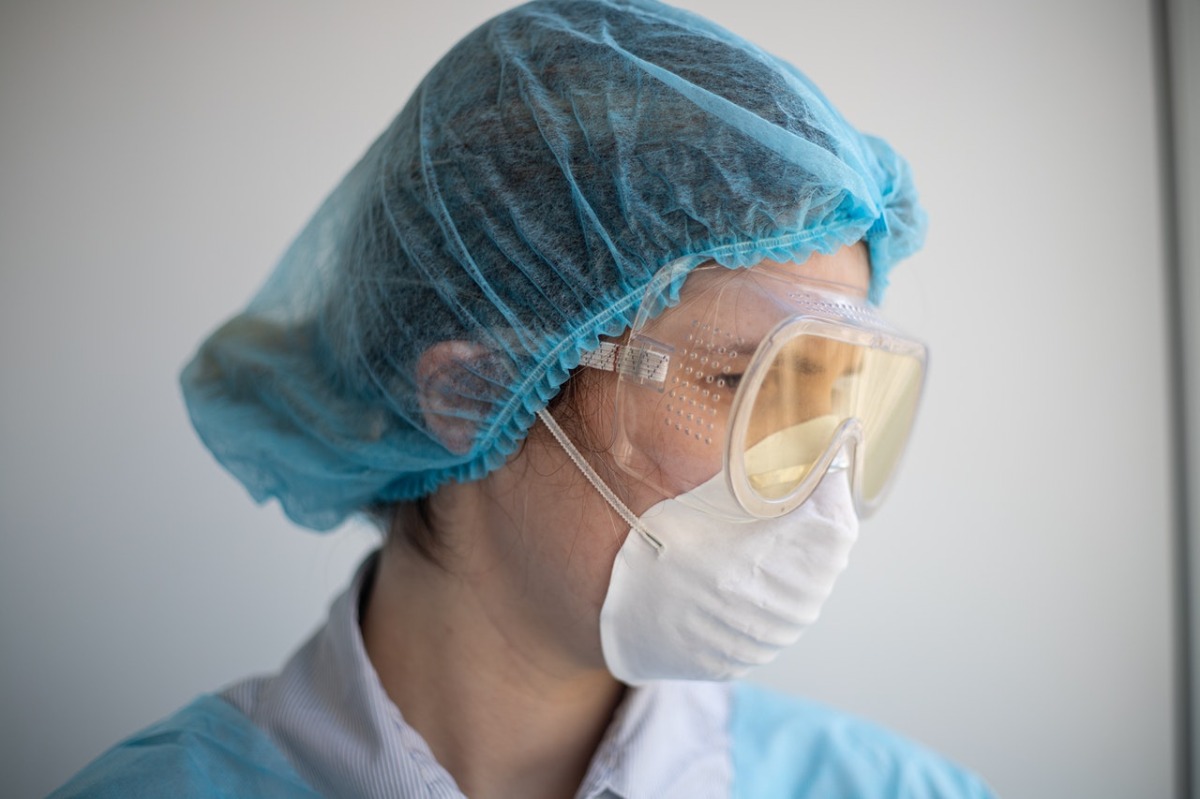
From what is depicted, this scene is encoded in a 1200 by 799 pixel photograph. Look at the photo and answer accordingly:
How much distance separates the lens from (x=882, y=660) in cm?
199

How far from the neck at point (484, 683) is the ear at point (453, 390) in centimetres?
20

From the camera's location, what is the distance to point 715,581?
3.52 ft

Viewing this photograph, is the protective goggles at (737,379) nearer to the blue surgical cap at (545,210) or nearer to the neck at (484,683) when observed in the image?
the blue surgical cap at (545,210)

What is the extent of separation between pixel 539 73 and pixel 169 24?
1031 millimetres

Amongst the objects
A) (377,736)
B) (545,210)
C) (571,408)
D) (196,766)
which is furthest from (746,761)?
(545,210)

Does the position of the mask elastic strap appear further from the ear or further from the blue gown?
the blue gown

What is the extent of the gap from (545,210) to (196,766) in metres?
0.88

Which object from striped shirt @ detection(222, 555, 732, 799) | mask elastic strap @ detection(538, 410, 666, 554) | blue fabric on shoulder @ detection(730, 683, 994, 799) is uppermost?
mask elastic strap @ detection(538, 410, 666, 554)

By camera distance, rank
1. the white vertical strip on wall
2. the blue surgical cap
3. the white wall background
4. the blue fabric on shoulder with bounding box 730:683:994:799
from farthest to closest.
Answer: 1. the white vertical strip on wall
2. the white wall background
3. the blue fabric on shoulder with bounding box 730:683:994:799
4. the blue surgical cap

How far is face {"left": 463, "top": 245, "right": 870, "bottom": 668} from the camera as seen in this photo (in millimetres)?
1014

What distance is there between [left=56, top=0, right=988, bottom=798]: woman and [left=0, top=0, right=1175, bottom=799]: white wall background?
1.64ft

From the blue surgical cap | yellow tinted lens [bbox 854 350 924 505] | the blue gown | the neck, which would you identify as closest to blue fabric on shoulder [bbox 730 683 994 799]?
the blue gown

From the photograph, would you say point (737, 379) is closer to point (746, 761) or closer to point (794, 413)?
point (794, 413)

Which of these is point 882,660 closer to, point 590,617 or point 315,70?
point 590,617
